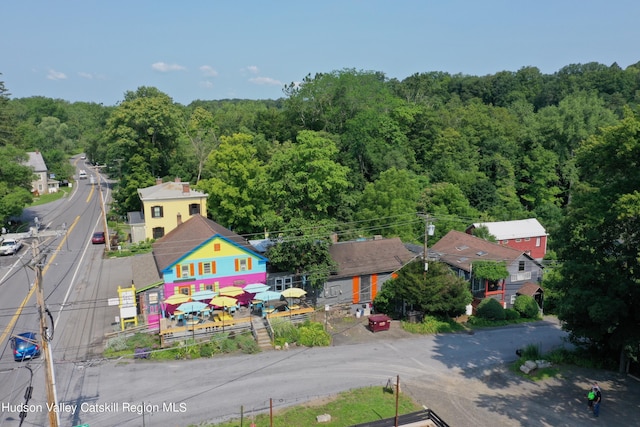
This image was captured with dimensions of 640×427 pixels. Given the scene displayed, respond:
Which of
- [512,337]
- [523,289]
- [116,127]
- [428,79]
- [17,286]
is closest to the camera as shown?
[512,337]

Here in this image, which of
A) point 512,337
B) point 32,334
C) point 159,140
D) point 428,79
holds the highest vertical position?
point 428,79

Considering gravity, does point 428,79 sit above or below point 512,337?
above

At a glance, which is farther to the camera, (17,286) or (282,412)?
→ (17,286)

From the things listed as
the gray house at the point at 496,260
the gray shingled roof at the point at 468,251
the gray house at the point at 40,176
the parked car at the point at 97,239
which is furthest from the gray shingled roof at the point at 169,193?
the gray house at the point at 40,176

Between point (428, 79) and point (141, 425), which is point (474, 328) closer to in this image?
point (141, 425)

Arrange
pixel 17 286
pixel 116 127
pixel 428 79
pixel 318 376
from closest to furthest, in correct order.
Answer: pixel 318 376 → pixel 17 286 → pixel 116 127 → pixel 428 79

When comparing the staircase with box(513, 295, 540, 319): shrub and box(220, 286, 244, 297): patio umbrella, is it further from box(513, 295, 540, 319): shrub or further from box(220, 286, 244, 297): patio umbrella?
box(513, 295, 540, 319): shrub

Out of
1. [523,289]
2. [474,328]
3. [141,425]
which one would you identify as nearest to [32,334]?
[141,425]
